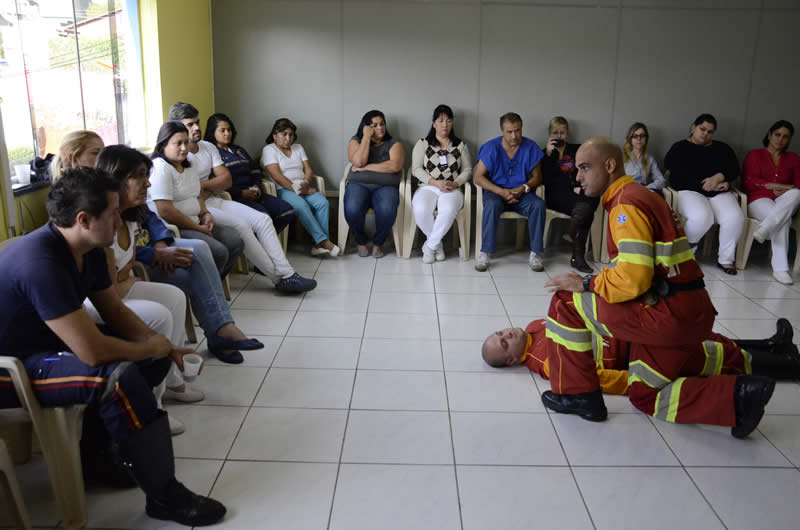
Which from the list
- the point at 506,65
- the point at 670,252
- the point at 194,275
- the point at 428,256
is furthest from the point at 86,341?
the point at 506,65

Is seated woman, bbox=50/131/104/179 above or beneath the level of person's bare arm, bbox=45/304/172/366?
above

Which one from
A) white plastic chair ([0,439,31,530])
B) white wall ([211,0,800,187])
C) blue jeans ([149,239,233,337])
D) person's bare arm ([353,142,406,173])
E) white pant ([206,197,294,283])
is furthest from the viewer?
white wall ([211,0,800,187])

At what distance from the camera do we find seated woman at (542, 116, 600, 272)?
17.8 ft

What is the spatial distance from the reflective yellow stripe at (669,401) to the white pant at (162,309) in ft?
6.73

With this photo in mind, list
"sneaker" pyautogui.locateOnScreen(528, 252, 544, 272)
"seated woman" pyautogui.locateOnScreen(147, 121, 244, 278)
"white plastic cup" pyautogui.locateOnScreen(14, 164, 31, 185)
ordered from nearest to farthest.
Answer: "white plastic cup" pyautogui.locateOnScreen(14, 164, 31, 185)
"seated woman" pyautogui.locateOnScreen(147, 121, 244, 278)
"sneaker" pyautogui.locateOnScreen(528, 252, 544, 272)

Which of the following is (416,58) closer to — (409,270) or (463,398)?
(409,270)

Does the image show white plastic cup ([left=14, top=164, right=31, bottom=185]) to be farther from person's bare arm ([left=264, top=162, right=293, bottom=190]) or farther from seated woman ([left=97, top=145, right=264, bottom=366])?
person's bare arm ([left=264, top=162, right=293, bottom=190])

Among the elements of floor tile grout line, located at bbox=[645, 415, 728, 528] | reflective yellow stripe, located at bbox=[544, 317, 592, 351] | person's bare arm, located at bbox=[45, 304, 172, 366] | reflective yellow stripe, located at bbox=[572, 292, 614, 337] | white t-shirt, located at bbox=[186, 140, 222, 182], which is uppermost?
white t-shirt, located at bbox=[186, 140, 222, 182]

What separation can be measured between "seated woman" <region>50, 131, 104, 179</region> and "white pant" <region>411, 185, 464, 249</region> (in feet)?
9.59

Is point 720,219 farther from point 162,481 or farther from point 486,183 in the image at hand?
point 162,481

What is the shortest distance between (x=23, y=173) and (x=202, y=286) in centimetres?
99

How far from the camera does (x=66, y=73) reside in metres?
3.85

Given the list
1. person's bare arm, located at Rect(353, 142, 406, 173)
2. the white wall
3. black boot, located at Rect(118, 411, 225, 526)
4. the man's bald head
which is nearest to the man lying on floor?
the man's bald head

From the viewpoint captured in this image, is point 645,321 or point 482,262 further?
point 482,262
